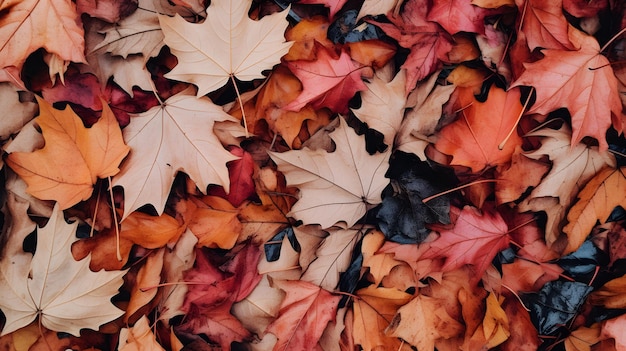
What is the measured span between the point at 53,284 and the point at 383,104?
0.93 meters

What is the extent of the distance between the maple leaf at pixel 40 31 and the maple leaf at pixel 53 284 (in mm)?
387

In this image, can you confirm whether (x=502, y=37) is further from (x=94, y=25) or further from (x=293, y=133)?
(x=94, y=25)

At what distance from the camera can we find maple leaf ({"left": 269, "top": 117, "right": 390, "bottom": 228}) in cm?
118

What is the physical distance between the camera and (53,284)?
1.15 meters

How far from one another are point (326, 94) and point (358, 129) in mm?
131

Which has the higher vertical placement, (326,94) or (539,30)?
(539,30)

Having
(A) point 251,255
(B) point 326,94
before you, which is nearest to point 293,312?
(A) point 251,255

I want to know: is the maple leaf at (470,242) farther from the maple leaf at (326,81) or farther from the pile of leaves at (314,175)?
the maple leaf at (326,81)

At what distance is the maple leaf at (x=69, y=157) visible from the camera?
3.78 feet

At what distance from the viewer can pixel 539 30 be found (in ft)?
3.95

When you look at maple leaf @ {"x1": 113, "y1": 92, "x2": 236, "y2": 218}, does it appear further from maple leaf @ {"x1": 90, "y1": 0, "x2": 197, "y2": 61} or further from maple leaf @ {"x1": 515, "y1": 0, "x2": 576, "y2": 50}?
maple leaf @ {"x1": 515, "y1": 0, "x2": 576, "y2": 50}

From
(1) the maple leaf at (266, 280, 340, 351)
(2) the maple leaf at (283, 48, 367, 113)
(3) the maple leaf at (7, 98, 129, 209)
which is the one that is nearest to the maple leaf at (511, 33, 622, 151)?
(2) the maple leaf at (283, 48, 367, 113)

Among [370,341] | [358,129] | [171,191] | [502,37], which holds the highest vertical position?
[502,37]

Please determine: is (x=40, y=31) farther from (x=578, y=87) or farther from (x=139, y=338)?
(x=578, y=87)
